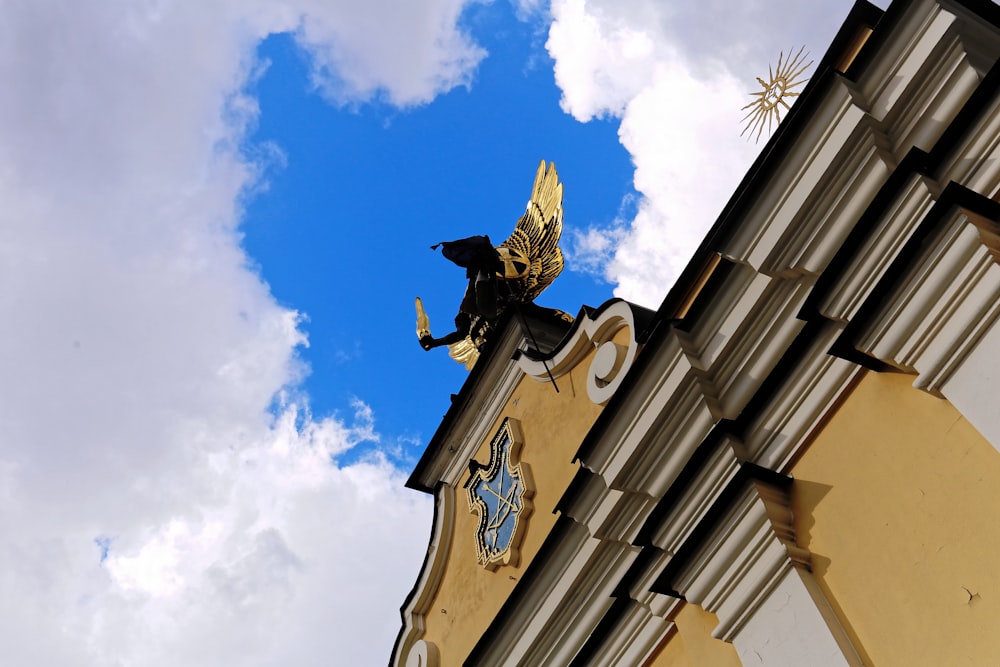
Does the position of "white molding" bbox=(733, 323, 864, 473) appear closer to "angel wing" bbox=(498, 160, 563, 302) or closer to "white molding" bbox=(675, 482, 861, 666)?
"white molding" bbox=(675, 482, 861, 666)

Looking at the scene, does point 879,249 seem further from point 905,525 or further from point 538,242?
point 538,242

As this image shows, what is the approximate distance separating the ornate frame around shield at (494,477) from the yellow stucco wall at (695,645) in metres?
2.26

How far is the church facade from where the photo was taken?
4.77 meters

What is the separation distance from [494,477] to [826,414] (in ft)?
13.7

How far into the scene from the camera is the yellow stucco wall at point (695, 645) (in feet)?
19.3

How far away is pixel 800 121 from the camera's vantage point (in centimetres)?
604

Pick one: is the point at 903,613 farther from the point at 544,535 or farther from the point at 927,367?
the point at 544,535

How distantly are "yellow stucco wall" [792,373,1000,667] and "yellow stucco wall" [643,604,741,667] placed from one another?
2.70 ft

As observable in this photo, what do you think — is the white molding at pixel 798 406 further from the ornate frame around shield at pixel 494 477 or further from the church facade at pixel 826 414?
the ornate frame around shield at pixel 494 477

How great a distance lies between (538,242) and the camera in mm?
11016

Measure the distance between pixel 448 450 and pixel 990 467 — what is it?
247 inches

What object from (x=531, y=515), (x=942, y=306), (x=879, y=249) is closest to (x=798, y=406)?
(x=879, y=249)

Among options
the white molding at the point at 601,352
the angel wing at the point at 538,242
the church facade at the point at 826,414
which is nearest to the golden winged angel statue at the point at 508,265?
the angel wing at the point at 538,242

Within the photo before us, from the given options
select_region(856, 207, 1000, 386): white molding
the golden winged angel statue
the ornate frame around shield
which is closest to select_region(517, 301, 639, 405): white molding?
the ornate frame around shield
